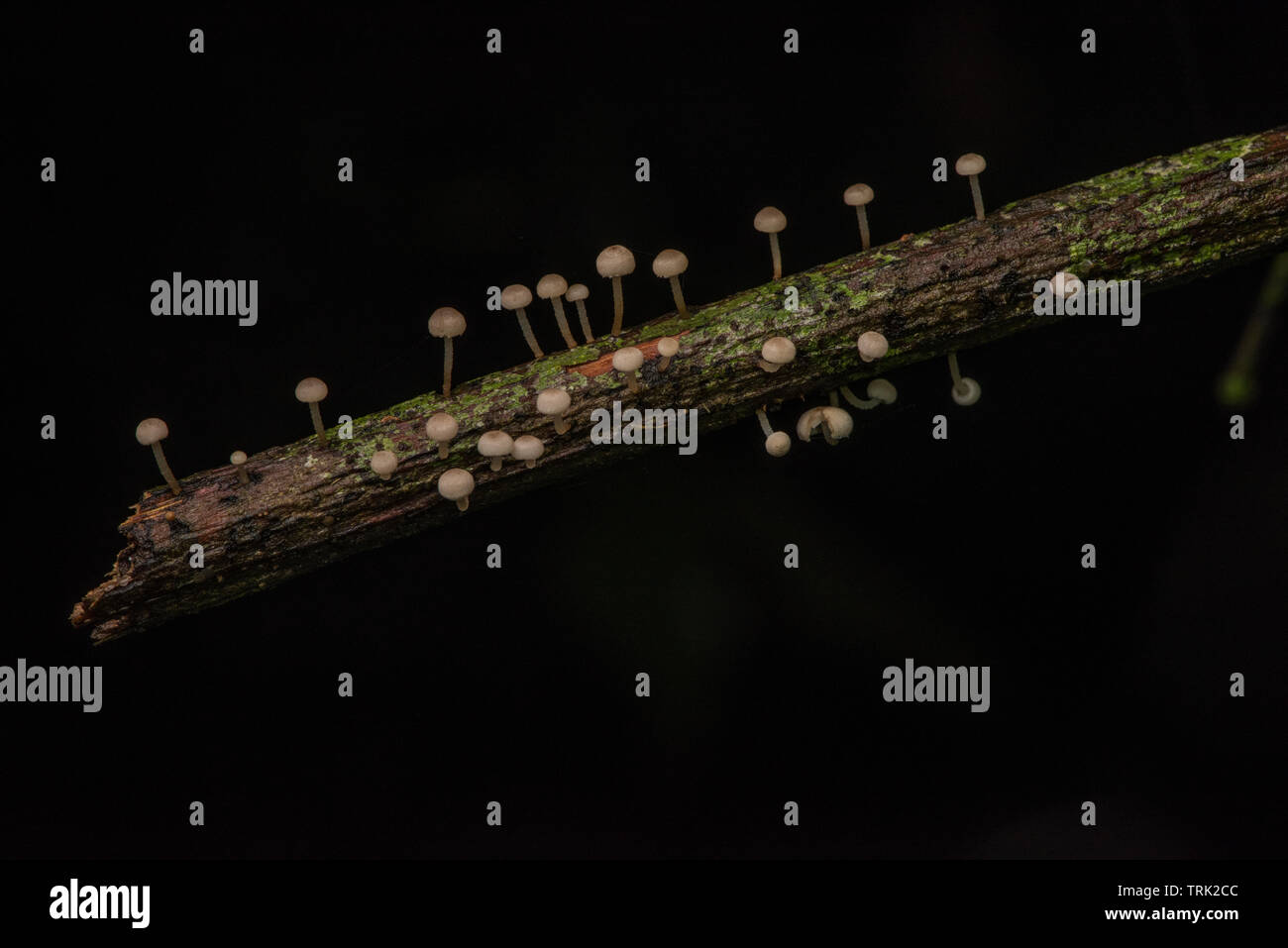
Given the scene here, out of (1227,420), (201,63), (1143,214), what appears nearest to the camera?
(1143,214)

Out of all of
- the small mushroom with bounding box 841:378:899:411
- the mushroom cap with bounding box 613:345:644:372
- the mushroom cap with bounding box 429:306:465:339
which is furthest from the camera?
the small mushroom with bounding box 841:378:899:411

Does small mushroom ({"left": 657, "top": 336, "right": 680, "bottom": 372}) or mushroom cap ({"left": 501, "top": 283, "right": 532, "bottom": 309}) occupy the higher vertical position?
mushroom cap ({"left": 501, "top": 283, "right": 532, "bottom": 309})

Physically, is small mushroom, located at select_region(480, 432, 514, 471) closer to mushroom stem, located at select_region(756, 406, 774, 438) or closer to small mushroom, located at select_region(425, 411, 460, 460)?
small mushroom, located at select_region(425, 411, 460, 460)

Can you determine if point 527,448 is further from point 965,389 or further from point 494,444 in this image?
point 965,389

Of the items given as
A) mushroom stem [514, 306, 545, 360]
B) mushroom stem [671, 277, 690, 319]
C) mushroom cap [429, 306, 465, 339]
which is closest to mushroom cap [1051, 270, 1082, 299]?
mushroom stem [671, 277, 690, 319]

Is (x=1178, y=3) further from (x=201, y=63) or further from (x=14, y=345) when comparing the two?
(x=14, y=345)

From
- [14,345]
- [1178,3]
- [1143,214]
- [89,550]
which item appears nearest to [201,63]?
[14,345]
